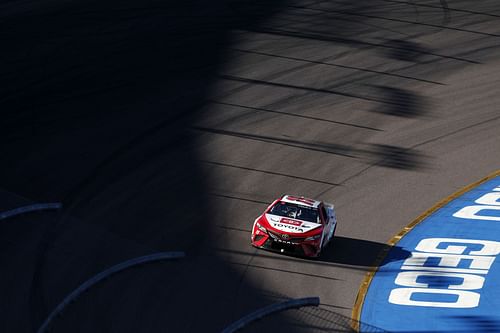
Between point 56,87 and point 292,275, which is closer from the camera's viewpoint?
point 292,275

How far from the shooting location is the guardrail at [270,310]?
20689mm

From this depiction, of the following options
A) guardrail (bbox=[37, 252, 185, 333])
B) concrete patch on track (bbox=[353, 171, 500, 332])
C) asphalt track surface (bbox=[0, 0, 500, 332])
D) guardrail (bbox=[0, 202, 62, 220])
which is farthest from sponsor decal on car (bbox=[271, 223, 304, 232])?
guardrail (bbox=[0, 202, 62, 220])

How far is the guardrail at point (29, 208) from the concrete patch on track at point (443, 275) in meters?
9.09

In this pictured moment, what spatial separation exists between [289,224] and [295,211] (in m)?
0.75

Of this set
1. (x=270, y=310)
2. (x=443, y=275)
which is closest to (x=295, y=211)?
(x=443, y=275)

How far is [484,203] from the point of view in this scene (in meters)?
28.7

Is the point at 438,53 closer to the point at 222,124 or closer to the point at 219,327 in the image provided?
the point at 222,124

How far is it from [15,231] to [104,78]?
41.4 feet

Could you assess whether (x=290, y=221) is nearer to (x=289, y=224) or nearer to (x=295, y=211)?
(x=289, y=224)

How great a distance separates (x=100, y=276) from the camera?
74.6 ft

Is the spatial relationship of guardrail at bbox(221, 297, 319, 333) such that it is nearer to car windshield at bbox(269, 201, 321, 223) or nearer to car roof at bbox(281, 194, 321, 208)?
car windshield at bbox(269, 201, 321, 223)

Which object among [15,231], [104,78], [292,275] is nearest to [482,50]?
[104,78]

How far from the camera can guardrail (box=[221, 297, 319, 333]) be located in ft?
67.9

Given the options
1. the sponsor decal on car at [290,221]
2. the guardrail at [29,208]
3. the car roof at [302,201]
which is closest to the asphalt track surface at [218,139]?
the guardrail at [29,208]
